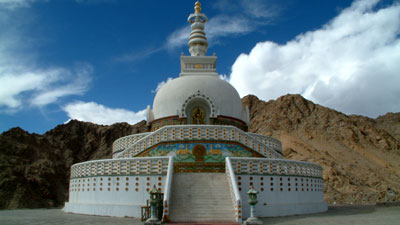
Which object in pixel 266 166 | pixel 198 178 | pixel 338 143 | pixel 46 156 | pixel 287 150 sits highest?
pixel 338 143

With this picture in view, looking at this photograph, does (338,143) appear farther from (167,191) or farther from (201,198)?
(167,191)

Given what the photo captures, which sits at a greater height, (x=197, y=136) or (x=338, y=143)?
(x=338, y=143)

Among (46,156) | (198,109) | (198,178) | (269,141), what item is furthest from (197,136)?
(46,156)

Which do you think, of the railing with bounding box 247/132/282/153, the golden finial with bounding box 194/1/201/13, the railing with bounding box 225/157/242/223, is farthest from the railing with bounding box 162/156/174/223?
the golden finial with bounding box 194/1/201/13

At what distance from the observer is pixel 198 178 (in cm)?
1427

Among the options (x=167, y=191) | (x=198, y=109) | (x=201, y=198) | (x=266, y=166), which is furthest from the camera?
(x=198, y=109)

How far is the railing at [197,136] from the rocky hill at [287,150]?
19936 mm

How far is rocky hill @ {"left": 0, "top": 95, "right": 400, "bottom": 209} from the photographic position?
37.2m

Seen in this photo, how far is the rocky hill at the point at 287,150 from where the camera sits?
1464 inches

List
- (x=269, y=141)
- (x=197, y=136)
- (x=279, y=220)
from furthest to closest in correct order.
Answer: (x=269, y=141) → (x=197, y=136) → (x=279, y=220)

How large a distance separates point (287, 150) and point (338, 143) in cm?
1128

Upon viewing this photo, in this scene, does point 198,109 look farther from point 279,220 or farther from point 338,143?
point 338,143

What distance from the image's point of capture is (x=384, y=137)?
58219mm

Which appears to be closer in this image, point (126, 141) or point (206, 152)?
point (206, 152)
